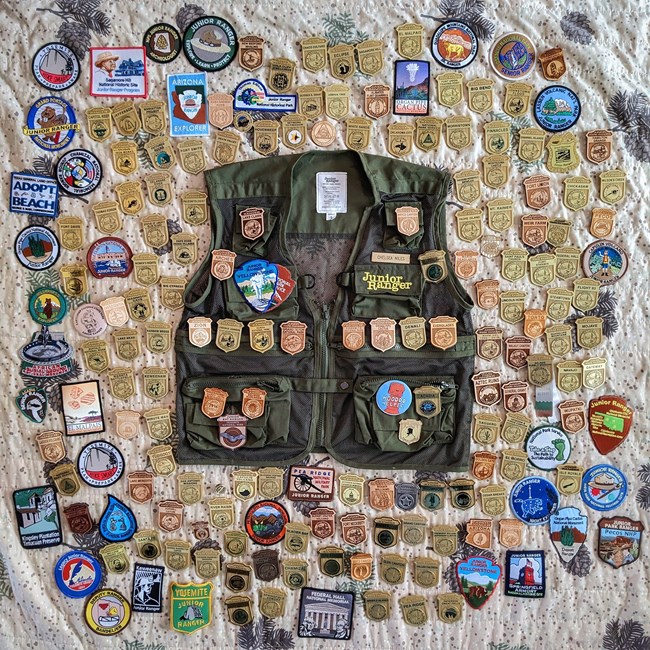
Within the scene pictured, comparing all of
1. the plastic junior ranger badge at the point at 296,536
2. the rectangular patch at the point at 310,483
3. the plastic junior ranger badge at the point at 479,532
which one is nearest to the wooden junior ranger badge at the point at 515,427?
the plastic junior ranger badge at the point at 479,532

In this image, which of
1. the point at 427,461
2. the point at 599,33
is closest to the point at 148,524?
the point at 427,461

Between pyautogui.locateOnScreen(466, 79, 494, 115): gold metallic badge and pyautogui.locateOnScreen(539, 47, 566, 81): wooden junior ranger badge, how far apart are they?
0.46 feet

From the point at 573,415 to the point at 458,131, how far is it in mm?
799

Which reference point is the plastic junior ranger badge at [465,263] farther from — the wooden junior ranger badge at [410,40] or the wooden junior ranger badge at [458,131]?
the wooden junior ranger badge at [410,40]

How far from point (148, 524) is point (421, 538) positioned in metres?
0.73

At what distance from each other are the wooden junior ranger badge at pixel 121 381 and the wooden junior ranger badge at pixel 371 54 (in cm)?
101

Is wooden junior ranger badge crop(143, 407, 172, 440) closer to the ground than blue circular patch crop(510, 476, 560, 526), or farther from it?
farther from it

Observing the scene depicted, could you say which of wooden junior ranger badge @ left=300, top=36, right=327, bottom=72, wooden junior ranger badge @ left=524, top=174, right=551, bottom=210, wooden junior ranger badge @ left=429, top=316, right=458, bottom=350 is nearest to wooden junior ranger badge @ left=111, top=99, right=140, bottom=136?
wooden junior ranger badge @ left=300, top=36, right=327, bottom=72

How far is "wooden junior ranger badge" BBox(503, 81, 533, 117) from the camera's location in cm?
155

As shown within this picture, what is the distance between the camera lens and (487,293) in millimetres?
1562

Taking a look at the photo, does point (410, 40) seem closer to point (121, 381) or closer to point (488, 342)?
point (488, 342)

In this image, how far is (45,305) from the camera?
159cm

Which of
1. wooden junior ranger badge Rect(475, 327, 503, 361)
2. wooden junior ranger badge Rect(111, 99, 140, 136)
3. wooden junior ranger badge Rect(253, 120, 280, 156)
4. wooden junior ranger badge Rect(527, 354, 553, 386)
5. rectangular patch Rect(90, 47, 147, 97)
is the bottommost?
wooden junior ranger badge Rect(527, 354, 553, 386)

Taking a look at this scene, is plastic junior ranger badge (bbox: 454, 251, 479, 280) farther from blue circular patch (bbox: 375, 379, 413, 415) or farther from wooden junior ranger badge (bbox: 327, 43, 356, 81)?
wooden junior ranger badge (bbox: 327, 43, 356, 81)
